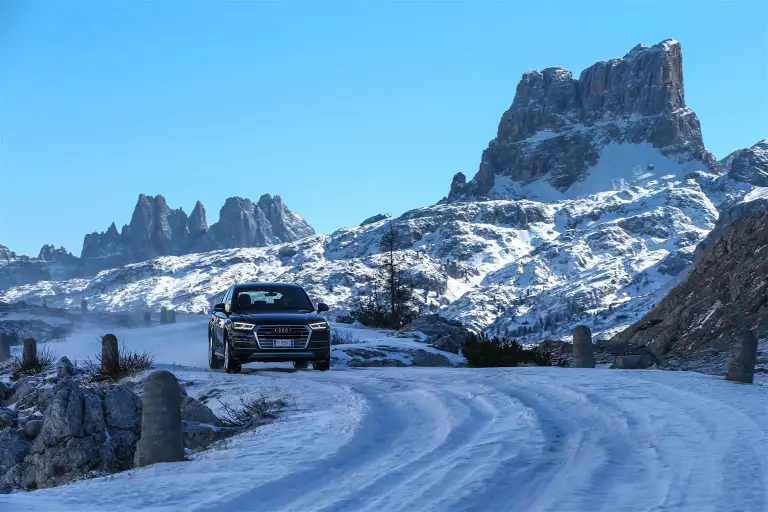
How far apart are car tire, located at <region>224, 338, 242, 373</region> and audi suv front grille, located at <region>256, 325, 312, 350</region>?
60cm

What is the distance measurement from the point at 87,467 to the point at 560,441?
17.8 ft

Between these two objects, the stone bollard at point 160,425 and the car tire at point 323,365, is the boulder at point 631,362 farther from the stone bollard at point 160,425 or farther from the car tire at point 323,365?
the stone bollard at point 160,425

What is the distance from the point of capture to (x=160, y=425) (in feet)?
24.8

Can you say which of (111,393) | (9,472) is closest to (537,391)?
(111,393)

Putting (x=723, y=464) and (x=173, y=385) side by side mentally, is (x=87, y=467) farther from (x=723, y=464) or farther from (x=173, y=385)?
(x=723, y=464)

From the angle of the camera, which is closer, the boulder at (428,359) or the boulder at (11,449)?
the boulder at (11,449)

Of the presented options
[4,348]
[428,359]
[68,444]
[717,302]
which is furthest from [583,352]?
[4,348]

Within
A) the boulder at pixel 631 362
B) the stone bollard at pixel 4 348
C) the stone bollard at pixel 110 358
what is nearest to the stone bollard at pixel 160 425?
the stone bollard at pixel 110 358

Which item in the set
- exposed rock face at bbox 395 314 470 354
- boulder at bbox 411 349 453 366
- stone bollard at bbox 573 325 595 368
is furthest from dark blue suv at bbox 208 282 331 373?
exposed rock face at bbox 395 314 470 354

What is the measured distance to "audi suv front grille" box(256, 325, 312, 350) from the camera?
15.7m

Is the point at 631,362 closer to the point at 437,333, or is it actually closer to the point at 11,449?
the point at 11,449

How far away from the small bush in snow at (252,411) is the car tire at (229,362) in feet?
14.5

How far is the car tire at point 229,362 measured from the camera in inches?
623

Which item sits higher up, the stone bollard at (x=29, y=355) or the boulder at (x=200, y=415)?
the stone bollard at (x=29, y=355)
